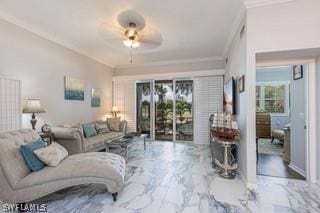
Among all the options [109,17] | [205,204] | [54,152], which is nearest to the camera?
[205,204]

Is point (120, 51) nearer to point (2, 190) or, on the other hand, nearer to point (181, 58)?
point (181, 58)

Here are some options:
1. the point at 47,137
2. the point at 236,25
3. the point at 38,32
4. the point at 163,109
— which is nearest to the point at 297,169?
the point at 236,25

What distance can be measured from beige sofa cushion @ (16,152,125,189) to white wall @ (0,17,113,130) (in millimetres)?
2073

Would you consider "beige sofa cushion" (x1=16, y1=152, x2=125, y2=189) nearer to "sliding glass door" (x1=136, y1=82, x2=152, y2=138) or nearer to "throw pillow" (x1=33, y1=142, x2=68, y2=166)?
"throw pillow" (x1=33, y1=142, x2=68, y2=166)

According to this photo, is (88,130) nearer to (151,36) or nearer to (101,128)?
(101,128)

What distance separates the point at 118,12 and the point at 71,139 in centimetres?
272

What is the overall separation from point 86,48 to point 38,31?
52.6 inches

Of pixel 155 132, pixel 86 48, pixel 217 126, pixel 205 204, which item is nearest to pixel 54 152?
pixel 205 204

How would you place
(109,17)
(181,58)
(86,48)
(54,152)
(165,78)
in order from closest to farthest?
(54,152) → (109,17) → (86,48) → (181,58) → (165,78)

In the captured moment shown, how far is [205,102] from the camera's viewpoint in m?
6.33

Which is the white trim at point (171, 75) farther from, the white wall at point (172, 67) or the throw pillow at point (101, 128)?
the throw pillow at point (101, 128)

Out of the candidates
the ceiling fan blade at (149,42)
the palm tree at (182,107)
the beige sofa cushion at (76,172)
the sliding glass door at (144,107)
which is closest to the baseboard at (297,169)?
the beige sofa cushion at (76,172)

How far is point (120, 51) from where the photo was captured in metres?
5.46

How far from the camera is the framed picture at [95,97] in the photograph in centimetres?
603
